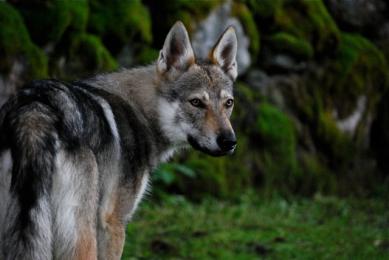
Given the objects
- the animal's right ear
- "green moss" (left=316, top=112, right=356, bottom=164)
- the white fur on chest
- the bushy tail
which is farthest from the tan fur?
"green moss" (left=316, top=112, right=356, bottom=164)

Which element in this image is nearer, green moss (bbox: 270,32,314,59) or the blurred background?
the blurred background

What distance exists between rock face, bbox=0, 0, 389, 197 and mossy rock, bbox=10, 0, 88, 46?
0.01 m

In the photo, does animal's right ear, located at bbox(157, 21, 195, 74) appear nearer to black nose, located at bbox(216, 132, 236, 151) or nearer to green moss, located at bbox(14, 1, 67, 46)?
black nose, located at bbox(216, 132, 236, 151)

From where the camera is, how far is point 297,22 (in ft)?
37.3

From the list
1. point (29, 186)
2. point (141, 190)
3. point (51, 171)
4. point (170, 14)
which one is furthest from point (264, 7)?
point (29, 186)

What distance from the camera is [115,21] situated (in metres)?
9.03

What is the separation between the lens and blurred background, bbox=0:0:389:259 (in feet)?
25.1

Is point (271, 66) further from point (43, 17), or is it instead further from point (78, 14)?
point (43, 17)

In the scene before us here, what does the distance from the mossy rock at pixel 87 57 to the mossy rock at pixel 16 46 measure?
63 centimetres

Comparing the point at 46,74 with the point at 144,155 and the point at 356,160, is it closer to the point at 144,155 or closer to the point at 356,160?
the point at 144,155

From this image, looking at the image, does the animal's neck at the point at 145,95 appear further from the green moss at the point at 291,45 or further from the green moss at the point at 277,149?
the green moss at the point at 291,45

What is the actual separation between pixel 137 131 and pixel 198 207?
4132 mm

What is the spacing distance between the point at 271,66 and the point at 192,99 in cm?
581

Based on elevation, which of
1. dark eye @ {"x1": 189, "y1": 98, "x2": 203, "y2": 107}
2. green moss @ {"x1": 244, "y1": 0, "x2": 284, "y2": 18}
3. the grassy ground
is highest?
green moss @ {"x1": 244, "y1": 0, "x2": 284, "y2": 18}
